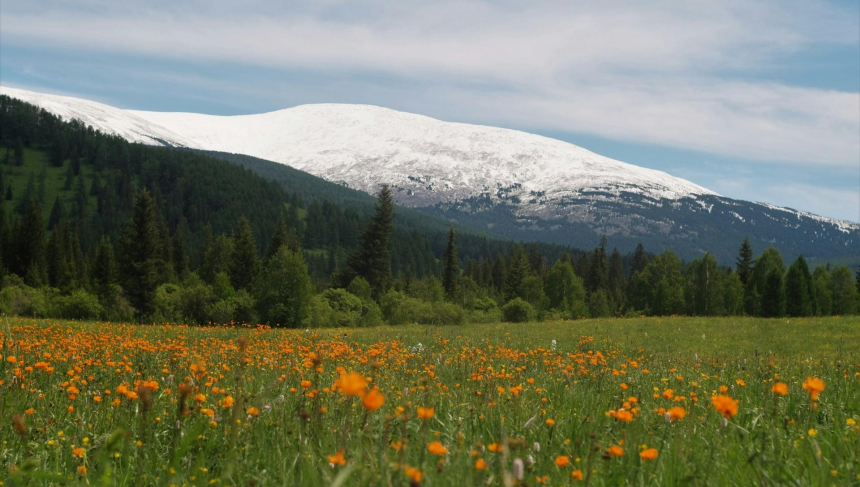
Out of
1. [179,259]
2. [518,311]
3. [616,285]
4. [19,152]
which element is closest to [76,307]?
[518,311]

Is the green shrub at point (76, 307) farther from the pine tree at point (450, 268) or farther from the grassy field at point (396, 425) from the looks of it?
the pine tree at point (450, 268)

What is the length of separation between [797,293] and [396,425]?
250 feet

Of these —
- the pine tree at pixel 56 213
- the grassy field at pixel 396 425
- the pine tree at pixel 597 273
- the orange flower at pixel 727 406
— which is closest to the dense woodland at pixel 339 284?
the pine tree at pixel 597 273

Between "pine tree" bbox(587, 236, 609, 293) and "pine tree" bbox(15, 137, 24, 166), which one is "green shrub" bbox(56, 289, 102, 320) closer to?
"pine tree" bbox(587, 236, 609, 293)

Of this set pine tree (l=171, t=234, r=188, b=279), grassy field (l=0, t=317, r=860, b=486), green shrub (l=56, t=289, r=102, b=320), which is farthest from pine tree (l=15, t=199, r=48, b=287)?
grassy field (l=0, t=317, r=860, b=486)

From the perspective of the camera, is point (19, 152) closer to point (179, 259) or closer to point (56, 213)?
point (56, 213)

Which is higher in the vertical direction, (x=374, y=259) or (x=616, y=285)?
(x=374, y=259)

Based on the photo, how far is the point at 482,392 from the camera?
19.0 ft

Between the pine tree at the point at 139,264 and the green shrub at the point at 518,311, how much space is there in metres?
34.8

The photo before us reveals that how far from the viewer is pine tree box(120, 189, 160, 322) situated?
5353 cm

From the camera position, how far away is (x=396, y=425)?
4.96 m

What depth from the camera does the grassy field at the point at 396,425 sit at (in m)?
2.85

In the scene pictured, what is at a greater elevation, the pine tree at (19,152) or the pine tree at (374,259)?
the pine tree at (19,152)

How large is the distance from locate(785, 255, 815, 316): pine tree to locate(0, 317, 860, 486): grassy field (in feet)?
226
